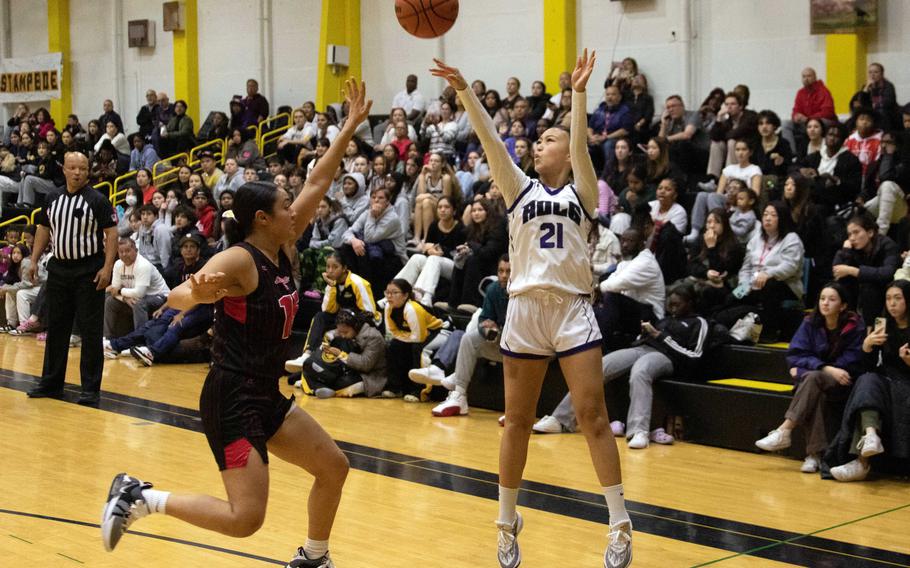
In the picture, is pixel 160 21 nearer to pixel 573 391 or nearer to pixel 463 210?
pixel 463 210

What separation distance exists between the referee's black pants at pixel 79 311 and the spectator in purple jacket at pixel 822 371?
504 centimetres

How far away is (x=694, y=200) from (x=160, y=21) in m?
13.3

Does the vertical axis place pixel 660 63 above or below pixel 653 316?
above

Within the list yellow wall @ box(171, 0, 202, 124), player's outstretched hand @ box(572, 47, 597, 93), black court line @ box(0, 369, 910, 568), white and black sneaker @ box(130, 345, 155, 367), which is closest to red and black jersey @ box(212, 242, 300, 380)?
player's outstretched hand @ box(572, 47, 597, 93)

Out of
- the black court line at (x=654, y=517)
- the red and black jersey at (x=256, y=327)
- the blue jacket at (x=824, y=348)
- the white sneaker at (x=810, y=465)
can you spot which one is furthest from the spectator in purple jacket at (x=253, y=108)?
the red and black jersey at (x=256, y=327)

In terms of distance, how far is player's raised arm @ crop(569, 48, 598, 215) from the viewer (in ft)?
15.1

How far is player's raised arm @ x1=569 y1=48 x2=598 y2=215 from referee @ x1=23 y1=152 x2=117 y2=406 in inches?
192

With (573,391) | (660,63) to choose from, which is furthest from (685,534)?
(660,63)

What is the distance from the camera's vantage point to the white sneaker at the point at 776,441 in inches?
268

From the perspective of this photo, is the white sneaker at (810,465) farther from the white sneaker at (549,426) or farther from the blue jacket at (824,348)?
the white sneaker at (549,426)

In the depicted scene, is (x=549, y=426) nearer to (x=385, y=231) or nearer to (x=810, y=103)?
(x=385, y=231)

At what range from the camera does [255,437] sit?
397 centimetres

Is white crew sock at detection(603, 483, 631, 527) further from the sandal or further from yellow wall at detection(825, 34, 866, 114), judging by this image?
yellow wall at detection(825, 34, 866, 114)

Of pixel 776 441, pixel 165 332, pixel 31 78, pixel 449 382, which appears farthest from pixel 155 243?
pixel 31 78
